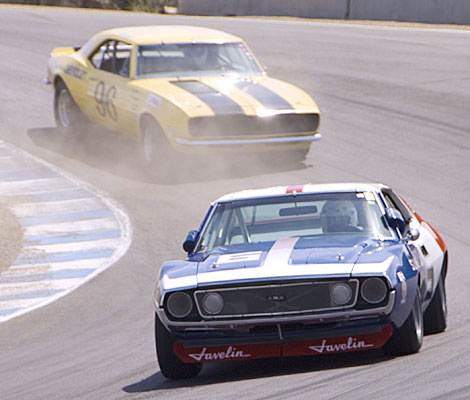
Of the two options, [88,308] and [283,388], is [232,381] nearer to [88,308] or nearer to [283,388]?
[283,388]

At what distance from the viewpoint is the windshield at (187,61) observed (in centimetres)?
1426

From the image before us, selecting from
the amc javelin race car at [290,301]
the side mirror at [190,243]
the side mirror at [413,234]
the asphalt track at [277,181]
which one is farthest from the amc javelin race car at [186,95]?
the amc javelin race car at [290,301]

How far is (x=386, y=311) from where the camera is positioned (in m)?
5.86

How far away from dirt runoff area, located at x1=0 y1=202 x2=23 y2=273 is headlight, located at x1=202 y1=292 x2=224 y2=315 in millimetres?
5226

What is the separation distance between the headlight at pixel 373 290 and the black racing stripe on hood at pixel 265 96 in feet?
25.3

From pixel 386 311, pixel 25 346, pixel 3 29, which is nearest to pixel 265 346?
pixel 386 311

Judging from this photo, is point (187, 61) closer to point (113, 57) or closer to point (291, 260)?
point (113, 57)

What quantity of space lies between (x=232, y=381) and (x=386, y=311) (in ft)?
3.35

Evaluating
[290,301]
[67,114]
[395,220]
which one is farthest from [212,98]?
[290,301]

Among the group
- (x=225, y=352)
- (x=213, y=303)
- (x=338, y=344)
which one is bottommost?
(x=225, y=352)

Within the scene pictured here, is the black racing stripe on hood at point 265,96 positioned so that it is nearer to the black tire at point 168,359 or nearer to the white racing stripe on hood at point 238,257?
the white racing stripe on hood at point 238,257

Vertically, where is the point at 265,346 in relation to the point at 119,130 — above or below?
above

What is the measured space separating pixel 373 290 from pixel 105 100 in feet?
31.5

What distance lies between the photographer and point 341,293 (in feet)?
19.4
